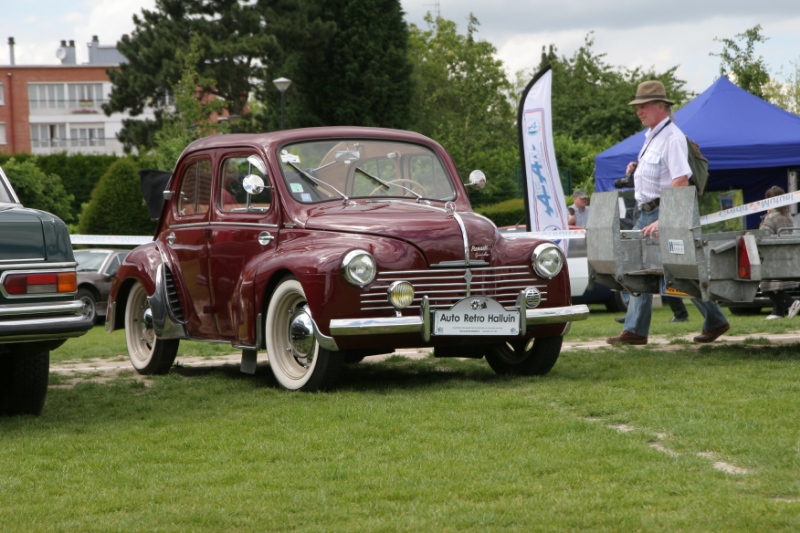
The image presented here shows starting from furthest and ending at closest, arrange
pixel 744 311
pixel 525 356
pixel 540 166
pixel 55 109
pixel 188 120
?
pixel 55 109 → pixel 188 120 → pixel 540 166 → pixel 744 311 → pixel 525 356

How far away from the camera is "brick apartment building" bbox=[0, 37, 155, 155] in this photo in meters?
96.6

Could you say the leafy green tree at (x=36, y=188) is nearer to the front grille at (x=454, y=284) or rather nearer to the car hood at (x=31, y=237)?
the front grille at (x=454, y=284)

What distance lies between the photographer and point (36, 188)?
83.0 feet

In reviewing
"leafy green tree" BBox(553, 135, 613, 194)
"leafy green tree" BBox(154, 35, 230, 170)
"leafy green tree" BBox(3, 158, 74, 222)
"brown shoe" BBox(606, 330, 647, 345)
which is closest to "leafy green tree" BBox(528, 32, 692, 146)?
"leafy green tree" BBox(553, 135, 613, 194)

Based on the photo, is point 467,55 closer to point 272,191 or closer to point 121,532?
point 272,191

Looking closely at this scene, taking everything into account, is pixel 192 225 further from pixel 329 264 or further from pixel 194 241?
pixel 329 264

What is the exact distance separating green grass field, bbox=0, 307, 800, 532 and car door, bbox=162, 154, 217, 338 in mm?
694

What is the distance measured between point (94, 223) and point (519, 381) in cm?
2376

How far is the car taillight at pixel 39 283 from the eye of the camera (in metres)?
6.52

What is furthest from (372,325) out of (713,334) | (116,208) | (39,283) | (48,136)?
(48,136)

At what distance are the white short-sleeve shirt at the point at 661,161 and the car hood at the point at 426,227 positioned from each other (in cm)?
205

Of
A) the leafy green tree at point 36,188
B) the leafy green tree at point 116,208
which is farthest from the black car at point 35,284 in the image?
the leafy green tree at point 116,208

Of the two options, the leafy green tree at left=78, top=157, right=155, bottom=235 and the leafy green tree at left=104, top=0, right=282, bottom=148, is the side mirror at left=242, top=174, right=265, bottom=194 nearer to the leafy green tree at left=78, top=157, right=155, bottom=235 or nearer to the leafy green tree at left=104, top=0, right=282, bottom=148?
the leafy green tree at left=78, top=157, right=155, bottom=235

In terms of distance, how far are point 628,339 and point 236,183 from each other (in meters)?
3.90
